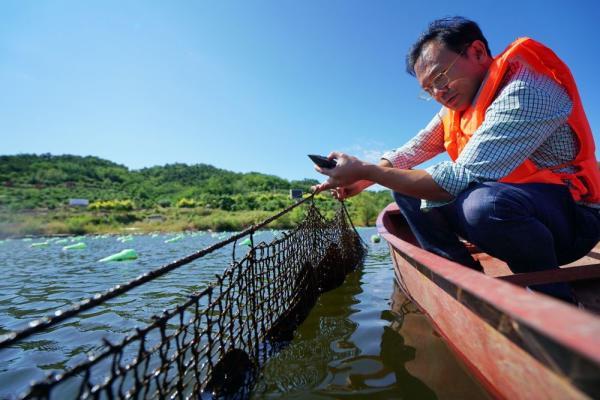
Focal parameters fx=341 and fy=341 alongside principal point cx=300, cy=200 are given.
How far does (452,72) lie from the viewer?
7.00 feet

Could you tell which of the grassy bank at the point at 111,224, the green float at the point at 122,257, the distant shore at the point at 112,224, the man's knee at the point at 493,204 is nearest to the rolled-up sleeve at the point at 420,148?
the man's knee at the point at 493,204

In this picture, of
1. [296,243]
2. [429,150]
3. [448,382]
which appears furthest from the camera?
[296,243]

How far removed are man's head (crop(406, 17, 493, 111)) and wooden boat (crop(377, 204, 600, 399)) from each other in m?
1.11

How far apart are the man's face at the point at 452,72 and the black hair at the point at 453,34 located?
31 millimetres

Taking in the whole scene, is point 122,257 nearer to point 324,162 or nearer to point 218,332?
point 218,332

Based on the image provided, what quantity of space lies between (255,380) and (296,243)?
185 cm

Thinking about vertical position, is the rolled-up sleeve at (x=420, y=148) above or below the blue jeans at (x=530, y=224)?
above

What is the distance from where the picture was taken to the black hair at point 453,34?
A: 209cm

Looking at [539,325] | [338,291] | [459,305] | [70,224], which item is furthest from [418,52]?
[70,224]

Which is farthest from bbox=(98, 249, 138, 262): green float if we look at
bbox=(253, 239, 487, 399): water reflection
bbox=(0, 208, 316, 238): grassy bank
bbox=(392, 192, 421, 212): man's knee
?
bbox=(0, 208, 316, 238): grassy bank

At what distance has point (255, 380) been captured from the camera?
2172mm

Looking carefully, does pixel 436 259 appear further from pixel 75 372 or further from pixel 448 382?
pixel 75 372

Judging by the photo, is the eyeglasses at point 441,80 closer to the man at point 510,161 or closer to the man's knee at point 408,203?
the man at point 510,161

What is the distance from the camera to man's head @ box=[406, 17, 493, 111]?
2.09 meters
